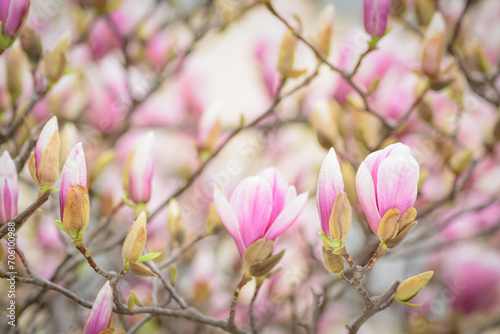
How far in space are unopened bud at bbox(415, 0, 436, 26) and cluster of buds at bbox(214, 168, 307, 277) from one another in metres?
0.38

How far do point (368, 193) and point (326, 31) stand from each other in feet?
0.91

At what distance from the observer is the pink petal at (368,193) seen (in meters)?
0.36

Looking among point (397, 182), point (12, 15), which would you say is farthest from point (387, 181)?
point (12, 15)

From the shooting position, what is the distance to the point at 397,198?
36 cm

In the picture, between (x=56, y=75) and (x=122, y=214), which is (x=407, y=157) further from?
(x=122, y=214)

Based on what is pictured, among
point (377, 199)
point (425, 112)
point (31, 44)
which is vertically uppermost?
point (31, 44)

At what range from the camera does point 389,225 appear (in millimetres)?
355

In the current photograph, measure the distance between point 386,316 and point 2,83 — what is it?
33.0 inches

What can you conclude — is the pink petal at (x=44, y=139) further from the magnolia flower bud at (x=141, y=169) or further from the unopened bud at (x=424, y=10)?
the unopened bud at (x=424, y=10)

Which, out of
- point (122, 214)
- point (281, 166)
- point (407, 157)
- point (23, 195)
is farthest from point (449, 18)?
point (23, 195)

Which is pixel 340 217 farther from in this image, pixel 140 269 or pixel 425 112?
pixel 425 112

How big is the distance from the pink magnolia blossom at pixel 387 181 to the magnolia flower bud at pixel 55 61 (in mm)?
346

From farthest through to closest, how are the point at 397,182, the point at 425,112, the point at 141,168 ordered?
the point at 425,112, the point at 141,168, the point at 397,182

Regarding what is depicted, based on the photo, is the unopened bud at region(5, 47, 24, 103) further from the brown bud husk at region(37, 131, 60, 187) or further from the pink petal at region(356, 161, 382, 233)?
the pink petal at region(356, 161, 382, 233)
